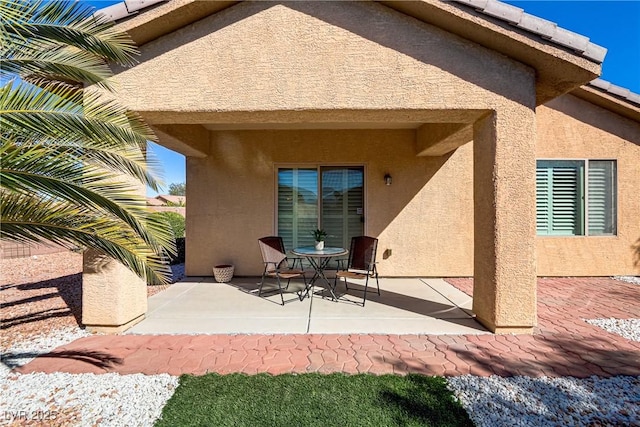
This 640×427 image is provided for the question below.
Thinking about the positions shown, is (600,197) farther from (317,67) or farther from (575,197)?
(317,67)

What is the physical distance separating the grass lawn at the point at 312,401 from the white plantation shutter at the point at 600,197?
748cm

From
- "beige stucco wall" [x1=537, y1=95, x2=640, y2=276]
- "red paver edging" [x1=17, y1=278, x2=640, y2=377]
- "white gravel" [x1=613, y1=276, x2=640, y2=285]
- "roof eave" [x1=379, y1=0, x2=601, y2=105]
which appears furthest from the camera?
"beige stucco wall" [x1=537, y1=95, x2=640, y2=276]

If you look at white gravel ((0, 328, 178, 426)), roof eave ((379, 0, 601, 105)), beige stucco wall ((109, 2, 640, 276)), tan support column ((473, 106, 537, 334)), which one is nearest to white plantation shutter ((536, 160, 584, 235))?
roof eave ((379, 0, 601, 105))

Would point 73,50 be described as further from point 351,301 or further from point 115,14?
point 351,301

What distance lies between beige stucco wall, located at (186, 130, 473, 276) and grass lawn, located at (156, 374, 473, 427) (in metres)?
4.56

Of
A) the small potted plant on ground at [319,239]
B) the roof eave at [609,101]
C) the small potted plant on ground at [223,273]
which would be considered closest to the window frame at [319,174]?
the small potted plant on ground at [223,273]

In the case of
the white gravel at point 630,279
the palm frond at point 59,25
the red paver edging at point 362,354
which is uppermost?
Answer: the palm frond at point 59,25

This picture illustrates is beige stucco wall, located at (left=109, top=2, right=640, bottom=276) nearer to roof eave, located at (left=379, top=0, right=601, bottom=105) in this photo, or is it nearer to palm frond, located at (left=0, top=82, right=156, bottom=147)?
roof eave, located at (left=379, top=0, right=601, bottom=105)

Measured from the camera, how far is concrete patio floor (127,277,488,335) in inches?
169

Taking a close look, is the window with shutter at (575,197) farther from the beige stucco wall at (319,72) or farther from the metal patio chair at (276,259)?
the metal patio chair at (276,259)

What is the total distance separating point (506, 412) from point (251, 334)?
3041 mm

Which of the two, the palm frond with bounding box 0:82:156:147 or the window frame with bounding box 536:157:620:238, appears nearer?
the palm frond with bounding box 0:82:156:147

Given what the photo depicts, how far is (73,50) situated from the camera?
3391 millimetres

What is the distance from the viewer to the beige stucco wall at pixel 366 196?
742 cm
